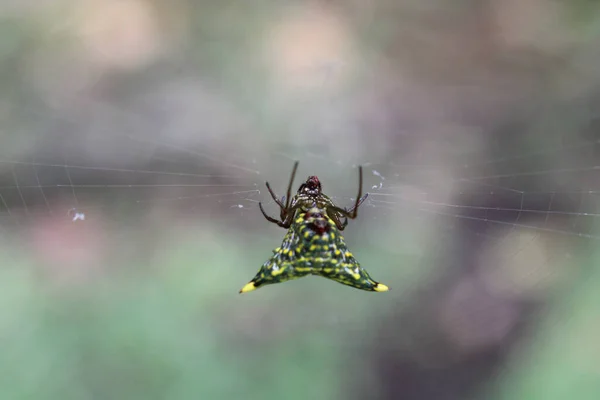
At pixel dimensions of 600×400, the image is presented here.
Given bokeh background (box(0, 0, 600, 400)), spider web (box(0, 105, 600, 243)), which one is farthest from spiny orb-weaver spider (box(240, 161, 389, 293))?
spider web (box(0, 105, 600, 243))

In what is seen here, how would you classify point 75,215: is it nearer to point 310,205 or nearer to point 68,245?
point 68,245

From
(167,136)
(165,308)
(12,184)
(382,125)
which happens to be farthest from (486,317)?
(12,184)

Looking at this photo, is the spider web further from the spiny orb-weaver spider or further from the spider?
the spiny orb-weaver spider

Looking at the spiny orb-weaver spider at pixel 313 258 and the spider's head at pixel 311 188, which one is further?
the spider's head at pixel 311 188

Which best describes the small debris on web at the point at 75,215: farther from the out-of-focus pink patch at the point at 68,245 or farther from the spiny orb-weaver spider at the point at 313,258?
the spiny orb-weaver spider at the point at 313,258

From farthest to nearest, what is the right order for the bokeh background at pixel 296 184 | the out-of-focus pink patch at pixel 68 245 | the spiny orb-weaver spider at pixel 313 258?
the out-of-focus pink patch at pixel 68 245 → the bokeh background at pixel 296 184 → the spiny orb-weaver spider at pixel 313 258

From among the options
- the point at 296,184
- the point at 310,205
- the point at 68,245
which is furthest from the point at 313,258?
the point at 68,245

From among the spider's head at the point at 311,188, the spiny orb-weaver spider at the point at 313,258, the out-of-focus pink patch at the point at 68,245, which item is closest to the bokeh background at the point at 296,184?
the out-of-focus pink patch at the point at 68,245

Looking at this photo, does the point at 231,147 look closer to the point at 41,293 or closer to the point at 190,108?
the point at 190,108
